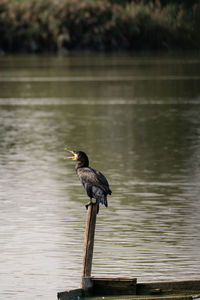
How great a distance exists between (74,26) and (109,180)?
5115cm

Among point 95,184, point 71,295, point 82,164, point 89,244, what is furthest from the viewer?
point 82,164

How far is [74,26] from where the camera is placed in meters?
67.1

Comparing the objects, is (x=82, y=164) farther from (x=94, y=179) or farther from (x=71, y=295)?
(x=71, y=295)

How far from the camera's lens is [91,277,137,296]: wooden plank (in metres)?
8.85

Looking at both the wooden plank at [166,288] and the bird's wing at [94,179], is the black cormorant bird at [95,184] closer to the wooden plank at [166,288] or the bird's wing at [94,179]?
the bird's wing at [94,179]

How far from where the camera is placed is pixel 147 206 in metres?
14.2

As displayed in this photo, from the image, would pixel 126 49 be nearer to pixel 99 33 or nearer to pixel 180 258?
pixel 99 33

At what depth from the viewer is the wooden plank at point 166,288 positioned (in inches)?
350

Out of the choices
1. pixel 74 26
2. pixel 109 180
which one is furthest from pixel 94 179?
pixel 74 26

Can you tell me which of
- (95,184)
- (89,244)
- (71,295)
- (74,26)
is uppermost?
(95,184)

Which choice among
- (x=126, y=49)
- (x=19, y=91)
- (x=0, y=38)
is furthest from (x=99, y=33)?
(x=19, y=91)

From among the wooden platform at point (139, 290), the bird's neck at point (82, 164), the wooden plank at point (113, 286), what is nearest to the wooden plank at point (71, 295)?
the wooden platform at point (139, 290)

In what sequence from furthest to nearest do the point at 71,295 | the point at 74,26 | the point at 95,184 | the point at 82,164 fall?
the point at 74,26 → the point at 82,164 → the point at 95,184 → the point at 71,295

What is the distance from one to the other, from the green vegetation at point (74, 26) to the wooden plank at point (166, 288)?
55.1m
